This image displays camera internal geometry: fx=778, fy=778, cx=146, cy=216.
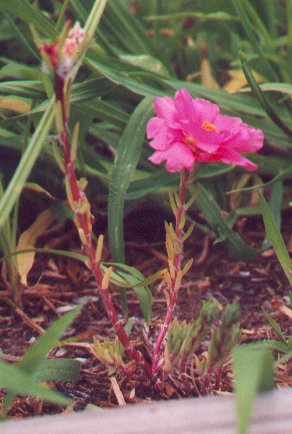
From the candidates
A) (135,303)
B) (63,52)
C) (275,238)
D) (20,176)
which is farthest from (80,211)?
(135,303)

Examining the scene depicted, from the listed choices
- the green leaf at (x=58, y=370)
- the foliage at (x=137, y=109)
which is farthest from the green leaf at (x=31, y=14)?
the green leaf at (x=58, y=370)

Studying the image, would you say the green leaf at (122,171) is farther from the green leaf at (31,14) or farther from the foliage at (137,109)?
the green leaf at (31,14)

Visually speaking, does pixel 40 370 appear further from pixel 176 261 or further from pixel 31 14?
pixel 31 14

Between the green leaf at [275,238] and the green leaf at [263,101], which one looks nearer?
the green leaf at [275,238]

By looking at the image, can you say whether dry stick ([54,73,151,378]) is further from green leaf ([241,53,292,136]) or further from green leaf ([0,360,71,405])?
green leaf ([241,53,292,136])

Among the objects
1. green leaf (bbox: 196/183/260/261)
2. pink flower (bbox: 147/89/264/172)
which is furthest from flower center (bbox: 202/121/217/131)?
green leaf (bbox: 196/183/260/261)

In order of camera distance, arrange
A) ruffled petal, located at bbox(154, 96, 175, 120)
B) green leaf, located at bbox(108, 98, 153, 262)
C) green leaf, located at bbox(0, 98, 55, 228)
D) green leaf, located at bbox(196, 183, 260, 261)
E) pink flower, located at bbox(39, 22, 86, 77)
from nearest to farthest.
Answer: pink flower, located at bbox(39, 22, 86, 77) < green leaf, located at bbox(0, 98, 55, 228) < ruffled petal, located at bbox(154, 96, 175, 120) < green leaf, located at bbox(108, 98, 153, 262) < green leaf, located at bbox(196, 183, 260, 261)
